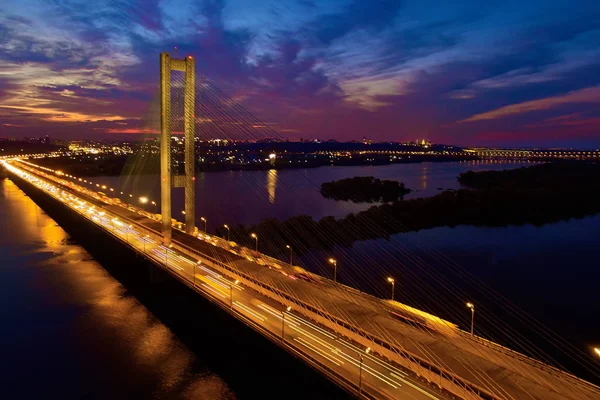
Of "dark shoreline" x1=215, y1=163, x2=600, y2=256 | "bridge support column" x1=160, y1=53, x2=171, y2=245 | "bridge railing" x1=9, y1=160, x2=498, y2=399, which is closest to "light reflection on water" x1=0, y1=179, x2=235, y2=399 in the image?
"bridge railing" x1=9, y1=160, x2=498, y2=399

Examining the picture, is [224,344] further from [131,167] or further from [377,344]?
[131,167]

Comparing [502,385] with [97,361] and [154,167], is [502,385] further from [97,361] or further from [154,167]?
[154,167]

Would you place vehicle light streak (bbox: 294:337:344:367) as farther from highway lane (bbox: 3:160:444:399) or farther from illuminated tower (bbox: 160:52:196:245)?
illuminated tower (bbox: 160:52:196:245)

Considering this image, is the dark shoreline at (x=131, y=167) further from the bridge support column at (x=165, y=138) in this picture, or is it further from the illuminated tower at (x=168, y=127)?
the bridge support column at (x=165, y=138)

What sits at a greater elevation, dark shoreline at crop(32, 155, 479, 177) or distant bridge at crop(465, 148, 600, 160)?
distant bridge at crop(465, 148, 600, 160)

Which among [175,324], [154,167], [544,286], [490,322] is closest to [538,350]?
[490,322]

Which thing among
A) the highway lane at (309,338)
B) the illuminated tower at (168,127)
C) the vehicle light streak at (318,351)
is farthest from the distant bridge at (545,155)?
the vehicle light streak at (318,351)
